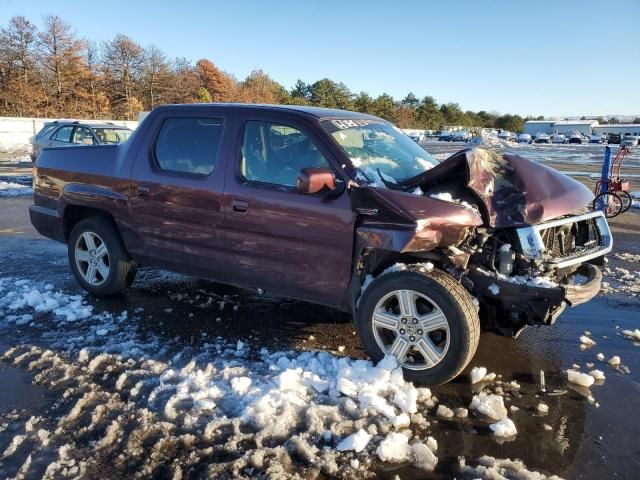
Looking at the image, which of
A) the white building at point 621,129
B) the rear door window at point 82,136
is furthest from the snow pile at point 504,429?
the white building at point 621,129

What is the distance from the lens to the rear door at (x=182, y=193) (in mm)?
4230

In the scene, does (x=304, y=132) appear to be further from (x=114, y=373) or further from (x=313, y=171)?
(x=114, y=373)

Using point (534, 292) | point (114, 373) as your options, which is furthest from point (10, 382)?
point (534, 292)

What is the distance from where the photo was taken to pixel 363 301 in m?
3.58

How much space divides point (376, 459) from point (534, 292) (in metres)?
1.47

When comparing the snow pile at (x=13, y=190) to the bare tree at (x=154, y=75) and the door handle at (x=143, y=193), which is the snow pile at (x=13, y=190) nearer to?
the door handle at (x=143, y=193)

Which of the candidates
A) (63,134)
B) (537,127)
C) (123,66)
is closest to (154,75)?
(123,66)

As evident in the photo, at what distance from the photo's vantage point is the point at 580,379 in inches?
140

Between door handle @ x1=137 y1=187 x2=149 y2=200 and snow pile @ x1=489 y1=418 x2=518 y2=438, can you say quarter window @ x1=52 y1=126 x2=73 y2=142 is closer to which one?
door handle @ x1=137 y1=187 x2=149 y2=200

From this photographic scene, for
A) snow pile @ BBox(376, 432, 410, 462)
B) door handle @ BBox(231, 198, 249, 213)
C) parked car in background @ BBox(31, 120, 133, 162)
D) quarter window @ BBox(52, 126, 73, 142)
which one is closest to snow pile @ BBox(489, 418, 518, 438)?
snow pile @ BBox(376, 432, 410, 462)

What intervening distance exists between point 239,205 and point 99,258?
195 cm

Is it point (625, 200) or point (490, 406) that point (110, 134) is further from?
point (490, 406)

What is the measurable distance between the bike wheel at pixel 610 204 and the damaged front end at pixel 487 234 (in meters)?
7.24

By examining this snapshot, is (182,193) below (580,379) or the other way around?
the other way around
